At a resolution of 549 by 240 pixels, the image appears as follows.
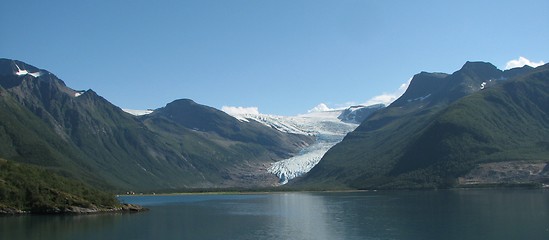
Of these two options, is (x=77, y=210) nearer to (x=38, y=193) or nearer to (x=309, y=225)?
(x=38, y=193)

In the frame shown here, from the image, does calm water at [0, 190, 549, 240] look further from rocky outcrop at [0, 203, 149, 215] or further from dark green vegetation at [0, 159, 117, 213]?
dark green vegetation at [0, 159, 117, 213]

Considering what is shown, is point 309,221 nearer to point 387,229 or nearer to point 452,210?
point 387,229

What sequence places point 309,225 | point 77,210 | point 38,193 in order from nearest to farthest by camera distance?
point 309,225 → point 38,193 → point 77,210

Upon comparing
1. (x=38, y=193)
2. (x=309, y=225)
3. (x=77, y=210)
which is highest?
(x=38, y=193)

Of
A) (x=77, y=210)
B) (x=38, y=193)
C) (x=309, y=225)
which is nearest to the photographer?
(x=309, y=225)

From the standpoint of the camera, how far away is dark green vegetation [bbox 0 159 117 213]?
125688 mm

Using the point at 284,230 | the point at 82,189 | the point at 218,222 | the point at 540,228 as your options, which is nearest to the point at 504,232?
the point at 540,228

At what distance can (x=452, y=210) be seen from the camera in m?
134

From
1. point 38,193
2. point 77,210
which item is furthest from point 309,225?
point 38,193

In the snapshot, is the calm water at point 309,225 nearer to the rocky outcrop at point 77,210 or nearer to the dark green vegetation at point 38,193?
the rocky outcrop at point 77,210

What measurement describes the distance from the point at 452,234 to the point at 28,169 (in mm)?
95727

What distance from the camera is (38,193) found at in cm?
13012

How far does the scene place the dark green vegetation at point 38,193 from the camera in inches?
4948

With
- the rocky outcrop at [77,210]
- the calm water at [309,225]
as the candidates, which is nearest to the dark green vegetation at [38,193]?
the rocky outcrop at [77,210]
